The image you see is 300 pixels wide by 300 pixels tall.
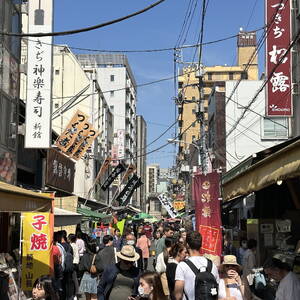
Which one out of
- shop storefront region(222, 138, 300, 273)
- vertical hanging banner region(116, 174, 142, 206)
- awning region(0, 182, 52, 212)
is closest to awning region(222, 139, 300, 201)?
shop storefront region(222, 138, 300, 273)

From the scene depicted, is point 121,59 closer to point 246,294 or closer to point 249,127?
point 249,127

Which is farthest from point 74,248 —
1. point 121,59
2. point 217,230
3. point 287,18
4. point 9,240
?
point 121,59

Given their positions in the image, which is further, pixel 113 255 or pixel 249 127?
pixel 249 127

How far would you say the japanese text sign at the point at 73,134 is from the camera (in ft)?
87.1

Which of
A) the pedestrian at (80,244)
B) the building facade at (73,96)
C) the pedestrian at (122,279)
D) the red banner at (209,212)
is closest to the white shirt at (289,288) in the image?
the pedestrian at (122,279)

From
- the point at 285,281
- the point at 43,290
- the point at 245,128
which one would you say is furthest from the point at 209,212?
the point at 245,128

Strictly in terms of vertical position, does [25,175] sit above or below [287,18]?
below

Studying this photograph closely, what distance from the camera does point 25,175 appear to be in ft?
77.0

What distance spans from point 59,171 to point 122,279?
797 inches

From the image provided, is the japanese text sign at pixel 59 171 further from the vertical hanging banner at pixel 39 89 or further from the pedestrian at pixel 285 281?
the pedestrian at pixel 285 281

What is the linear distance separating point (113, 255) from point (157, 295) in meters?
5.74

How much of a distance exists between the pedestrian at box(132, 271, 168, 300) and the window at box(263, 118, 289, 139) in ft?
101

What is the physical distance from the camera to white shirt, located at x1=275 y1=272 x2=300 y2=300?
561cm

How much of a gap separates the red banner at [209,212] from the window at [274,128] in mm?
24192
